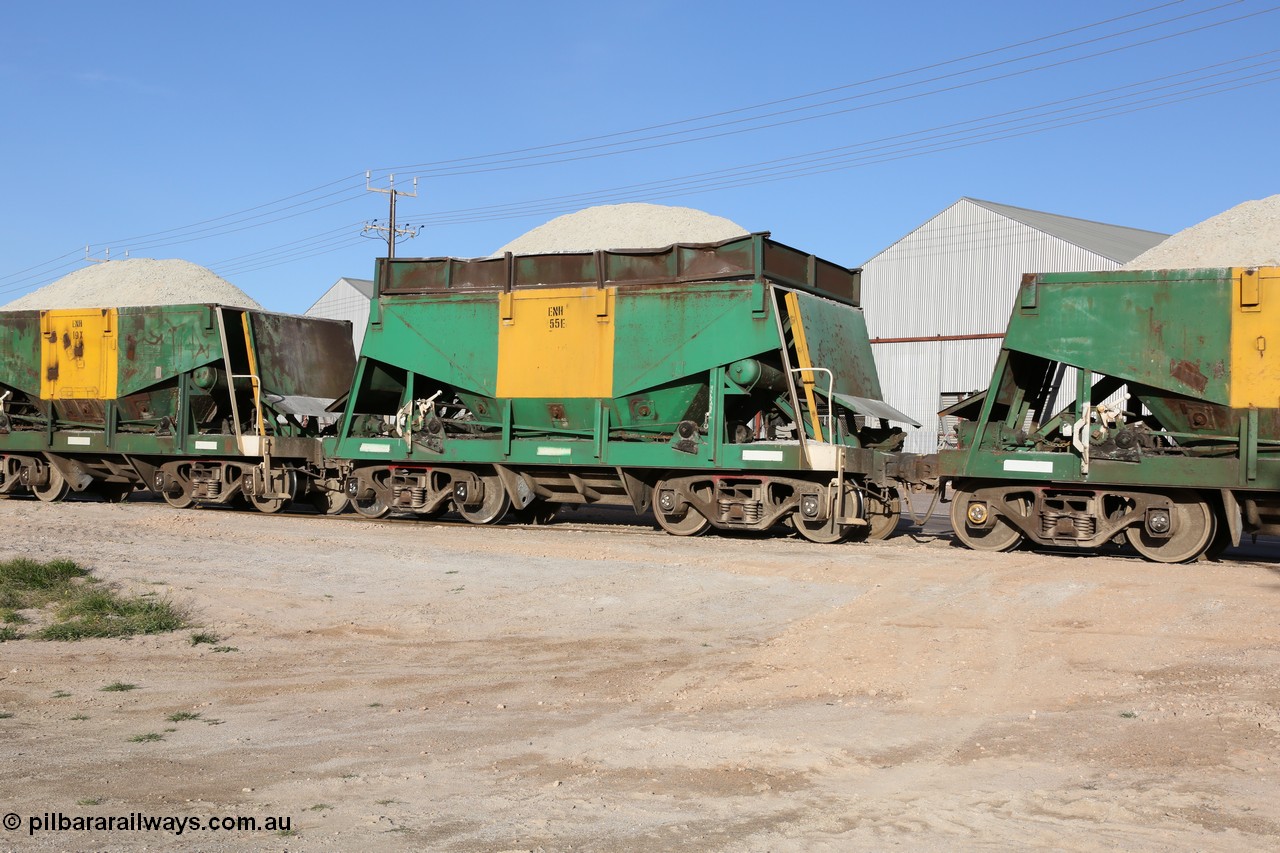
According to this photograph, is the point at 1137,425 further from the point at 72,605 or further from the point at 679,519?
the point at 72,605

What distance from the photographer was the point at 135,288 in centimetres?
7669

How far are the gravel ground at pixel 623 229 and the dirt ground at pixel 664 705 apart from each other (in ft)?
165

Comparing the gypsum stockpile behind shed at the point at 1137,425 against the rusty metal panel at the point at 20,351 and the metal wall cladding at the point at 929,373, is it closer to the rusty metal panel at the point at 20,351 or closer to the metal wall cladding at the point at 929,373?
the rusty metal panel at the point at 20,351

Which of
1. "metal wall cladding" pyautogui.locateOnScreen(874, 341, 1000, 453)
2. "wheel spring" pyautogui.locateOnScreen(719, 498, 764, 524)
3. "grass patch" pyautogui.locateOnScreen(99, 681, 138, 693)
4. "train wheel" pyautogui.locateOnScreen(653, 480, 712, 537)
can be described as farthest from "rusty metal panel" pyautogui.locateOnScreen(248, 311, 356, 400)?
"metal wall cladding" pyautogui.locateOnScreen(874, 341, 1000, 453)

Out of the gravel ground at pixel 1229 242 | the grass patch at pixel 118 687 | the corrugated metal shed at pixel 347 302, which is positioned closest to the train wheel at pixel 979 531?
the grass patch at pixel 118 687

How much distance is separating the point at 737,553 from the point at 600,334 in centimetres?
428

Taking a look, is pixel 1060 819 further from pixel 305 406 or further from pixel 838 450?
pixel 305 406

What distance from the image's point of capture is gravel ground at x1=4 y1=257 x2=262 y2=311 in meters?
73.8

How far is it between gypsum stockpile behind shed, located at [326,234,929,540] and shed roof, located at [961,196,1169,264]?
20.0 meters

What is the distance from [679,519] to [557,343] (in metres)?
2.97

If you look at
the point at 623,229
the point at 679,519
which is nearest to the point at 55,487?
the point at 679,519

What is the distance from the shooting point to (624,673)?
7762 millimetres

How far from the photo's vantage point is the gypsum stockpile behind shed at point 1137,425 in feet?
41.2

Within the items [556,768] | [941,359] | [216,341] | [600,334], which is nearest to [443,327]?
[600,334]
